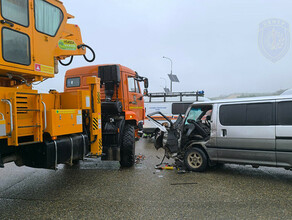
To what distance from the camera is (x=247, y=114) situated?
5180 mm

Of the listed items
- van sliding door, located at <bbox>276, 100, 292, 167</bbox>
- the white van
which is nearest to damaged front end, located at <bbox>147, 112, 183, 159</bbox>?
the white van

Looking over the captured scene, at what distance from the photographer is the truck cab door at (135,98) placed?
6.96 meters

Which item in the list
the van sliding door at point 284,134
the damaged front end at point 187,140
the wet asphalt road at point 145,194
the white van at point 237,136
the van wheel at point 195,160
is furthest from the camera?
the damaged front end at point 187,140

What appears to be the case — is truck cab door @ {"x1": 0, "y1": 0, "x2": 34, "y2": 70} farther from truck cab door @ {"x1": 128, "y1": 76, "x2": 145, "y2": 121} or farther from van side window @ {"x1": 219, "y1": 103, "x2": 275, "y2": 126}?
van side window @ {"x1": 219, "y1": 103, "x2": 275, "y2": 126}

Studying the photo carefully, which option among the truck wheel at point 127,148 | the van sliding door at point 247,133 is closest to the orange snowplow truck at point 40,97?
the truck wheel at point 127,148

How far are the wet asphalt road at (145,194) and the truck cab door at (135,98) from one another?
76.3 inches

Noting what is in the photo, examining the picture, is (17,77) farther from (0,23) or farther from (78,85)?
(78,85)

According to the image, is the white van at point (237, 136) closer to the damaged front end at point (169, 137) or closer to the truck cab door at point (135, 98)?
the damaged front end at point (169, 137)

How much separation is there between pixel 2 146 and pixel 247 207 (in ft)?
13.0

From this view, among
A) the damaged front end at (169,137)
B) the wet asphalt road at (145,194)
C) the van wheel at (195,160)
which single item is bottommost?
the wet asphalt road at (145,194)

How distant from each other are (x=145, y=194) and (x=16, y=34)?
3.52 meters

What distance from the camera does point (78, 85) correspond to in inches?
279

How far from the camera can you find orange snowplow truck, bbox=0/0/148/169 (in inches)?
136

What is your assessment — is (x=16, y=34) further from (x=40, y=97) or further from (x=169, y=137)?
(x=169, y=137)
